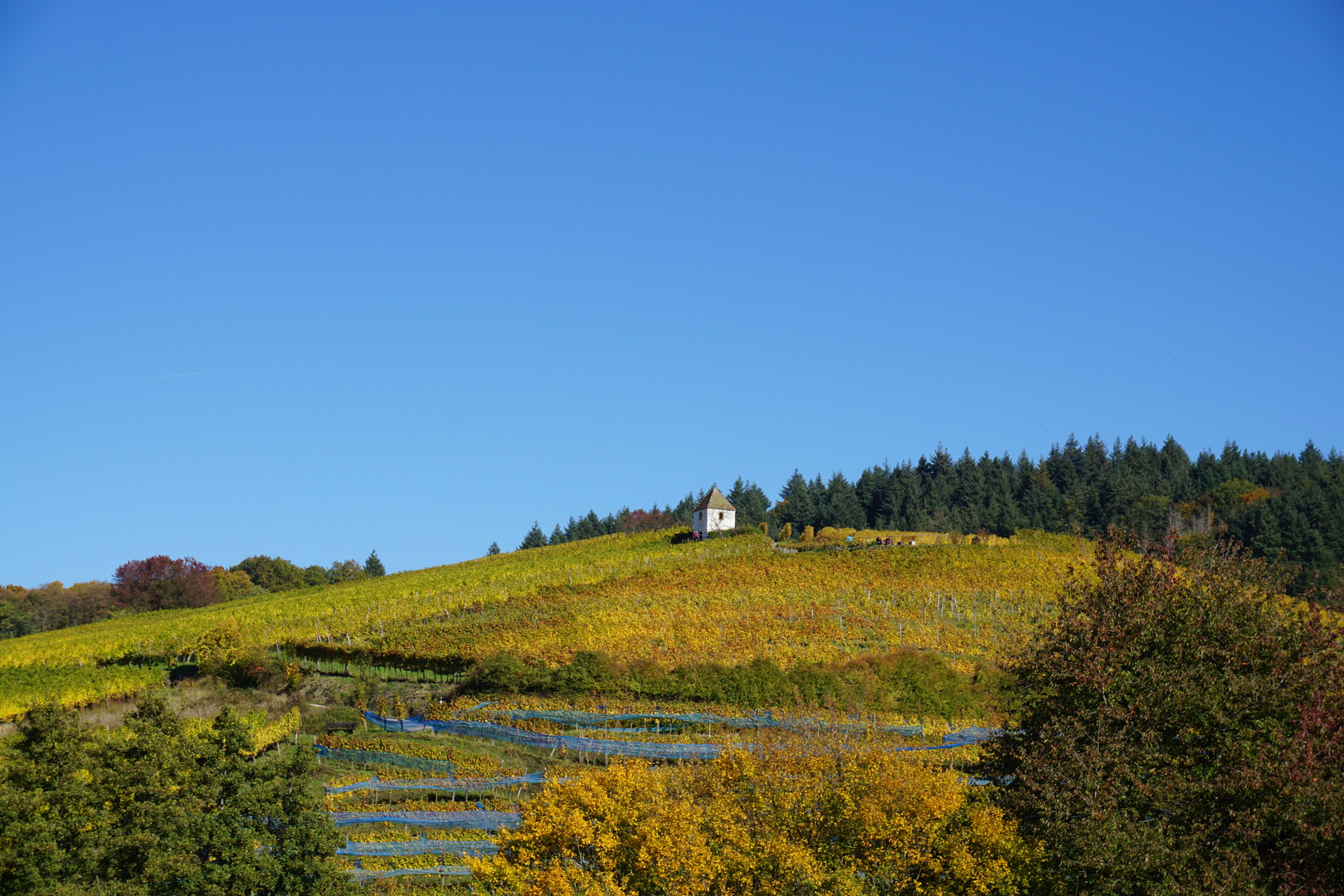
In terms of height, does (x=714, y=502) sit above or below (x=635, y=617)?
above

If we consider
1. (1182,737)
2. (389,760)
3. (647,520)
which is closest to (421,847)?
(389,760)

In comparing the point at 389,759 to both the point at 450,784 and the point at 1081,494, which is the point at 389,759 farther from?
the point at 1081,494

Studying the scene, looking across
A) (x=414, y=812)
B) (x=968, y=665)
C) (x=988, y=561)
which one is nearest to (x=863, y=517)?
(x=988, y=561)

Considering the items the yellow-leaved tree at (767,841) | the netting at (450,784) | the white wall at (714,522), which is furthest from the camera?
the white wall at (714,522)

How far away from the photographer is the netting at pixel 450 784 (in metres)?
31.9

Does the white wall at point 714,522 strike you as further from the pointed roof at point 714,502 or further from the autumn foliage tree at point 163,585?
the autumn foliage tree at point 163,585

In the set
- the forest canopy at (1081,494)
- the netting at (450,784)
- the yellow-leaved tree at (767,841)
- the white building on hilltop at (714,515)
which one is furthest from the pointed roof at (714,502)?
the yellow-leaved tree at (767,841)

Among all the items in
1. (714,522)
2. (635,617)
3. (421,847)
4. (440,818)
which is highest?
(714,522)

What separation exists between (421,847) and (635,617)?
23506 millimetres

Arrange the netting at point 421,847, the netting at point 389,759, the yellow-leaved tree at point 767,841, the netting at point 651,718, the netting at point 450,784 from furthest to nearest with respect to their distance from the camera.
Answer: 1. the netting at point 651,718
2. the netting at point 389,759
3. the netting at point 450,784
4. the netting at point 421,847
5. the yellow-leaved tree at point 767,841

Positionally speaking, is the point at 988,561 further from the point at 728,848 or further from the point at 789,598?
the point at 728,848

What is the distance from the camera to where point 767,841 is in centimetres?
2112

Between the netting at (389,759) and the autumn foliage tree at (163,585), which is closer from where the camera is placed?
the netting at (389,759)

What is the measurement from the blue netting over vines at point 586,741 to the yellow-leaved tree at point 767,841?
28.6 ft
